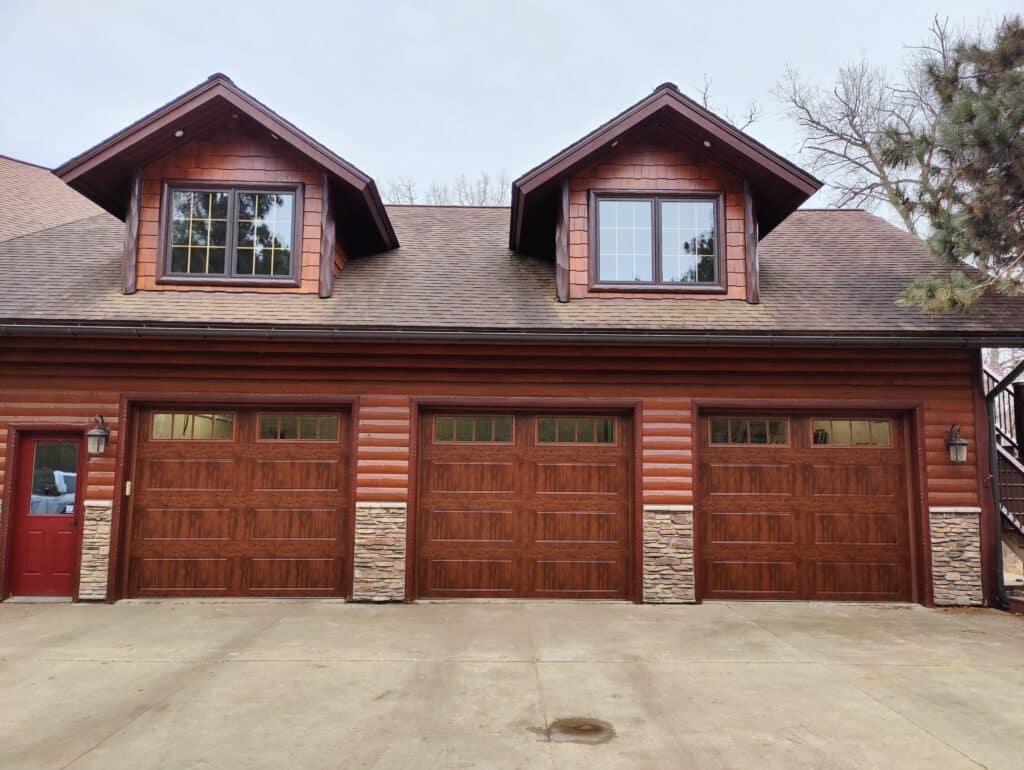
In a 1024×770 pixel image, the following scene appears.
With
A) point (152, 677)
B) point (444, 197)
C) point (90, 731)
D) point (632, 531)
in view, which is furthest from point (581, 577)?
point (444, 197)

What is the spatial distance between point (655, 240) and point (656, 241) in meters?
0.02

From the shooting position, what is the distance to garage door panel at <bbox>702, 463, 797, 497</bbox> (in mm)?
7930

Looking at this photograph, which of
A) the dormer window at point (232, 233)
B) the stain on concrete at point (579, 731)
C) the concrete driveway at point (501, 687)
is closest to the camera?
the concrete driveway at point (501, 687)

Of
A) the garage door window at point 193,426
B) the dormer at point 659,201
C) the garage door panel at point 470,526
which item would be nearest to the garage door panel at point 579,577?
the garage door panel at point 470,526

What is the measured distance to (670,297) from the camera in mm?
8383

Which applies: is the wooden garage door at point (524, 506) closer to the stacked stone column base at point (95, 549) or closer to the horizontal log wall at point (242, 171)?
the horizontal log wall at point (242, 171)

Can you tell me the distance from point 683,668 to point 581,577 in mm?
2625

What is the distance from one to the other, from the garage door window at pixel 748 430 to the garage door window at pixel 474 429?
8.15 feet

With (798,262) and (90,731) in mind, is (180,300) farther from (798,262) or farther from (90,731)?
(798,262)

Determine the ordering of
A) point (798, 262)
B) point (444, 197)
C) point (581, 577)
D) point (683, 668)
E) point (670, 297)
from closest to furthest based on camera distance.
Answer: point (683, 668) → point (581, 577) → point (670, 297) → point (798, 262) → point (444, 197)

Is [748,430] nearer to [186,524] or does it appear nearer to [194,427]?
[194,427]

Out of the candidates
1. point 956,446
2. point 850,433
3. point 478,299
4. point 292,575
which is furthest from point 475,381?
point 956,446

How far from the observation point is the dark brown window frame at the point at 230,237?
8234 millimetres

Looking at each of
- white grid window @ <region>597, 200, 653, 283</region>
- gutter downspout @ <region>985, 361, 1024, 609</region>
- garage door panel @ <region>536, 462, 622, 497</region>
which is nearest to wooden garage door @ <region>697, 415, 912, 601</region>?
gutter downspout @ <region>985, 361, 1024, 609</region>
